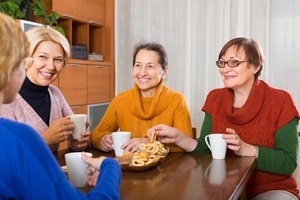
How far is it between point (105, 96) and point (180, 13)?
1.13 meters

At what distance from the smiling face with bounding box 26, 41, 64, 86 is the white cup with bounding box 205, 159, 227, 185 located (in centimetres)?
86

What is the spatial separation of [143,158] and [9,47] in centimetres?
72

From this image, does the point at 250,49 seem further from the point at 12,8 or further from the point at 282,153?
the point at 12,8

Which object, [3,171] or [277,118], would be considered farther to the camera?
[277,118]

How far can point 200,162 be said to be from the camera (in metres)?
1.46

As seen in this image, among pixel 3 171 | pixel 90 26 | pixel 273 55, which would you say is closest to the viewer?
pixel 3 171

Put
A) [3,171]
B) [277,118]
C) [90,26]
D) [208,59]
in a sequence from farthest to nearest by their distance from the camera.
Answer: [90,26] < [208,59] < [277,118] < [3,171]

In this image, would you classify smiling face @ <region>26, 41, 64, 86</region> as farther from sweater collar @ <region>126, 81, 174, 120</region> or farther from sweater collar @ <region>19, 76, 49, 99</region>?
sweater collar @ <region>126, 81, 174, 120</region>

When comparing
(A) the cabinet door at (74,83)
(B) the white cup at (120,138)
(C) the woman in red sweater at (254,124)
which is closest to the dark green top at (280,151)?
(C) the woman in red sweater at (254,124)

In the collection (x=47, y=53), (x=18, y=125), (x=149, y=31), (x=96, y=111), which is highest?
(x=149, y=31)

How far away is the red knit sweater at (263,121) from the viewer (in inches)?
64.6

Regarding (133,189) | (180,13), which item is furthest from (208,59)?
(133,189)

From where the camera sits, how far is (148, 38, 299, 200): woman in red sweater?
1566 millimetres

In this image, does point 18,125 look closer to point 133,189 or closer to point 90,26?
point 133,189
